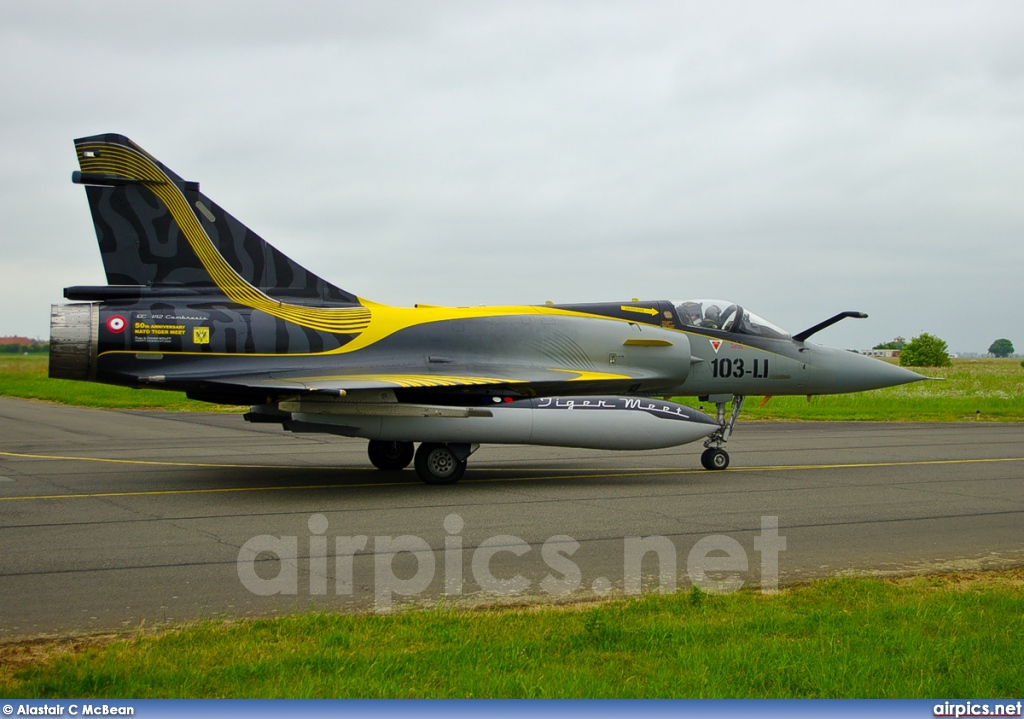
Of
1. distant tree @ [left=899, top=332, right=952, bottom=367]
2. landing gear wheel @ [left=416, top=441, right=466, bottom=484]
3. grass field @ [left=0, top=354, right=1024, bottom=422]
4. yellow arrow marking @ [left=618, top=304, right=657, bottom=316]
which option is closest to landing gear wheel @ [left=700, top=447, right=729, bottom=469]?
yellow arrow marking @ [left=618, top=304, right=657, bottom=316]

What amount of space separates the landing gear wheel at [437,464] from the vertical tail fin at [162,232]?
9.56ft

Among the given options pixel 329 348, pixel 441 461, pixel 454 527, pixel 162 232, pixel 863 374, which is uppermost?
pixel 162 232

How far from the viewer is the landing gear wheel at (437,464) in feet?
43.6

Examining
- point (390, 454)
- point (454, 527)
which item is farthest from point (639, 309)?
point (454, 527)

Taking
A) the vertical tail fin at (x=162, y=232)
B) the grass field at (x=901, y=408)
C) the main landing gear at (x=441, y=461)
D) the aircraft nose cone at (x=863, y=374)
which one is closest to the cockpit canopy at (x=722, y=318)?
the aircraft nose cone at (x=863, y=374)

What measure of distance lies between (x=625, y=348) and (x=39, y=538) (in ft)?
28.8

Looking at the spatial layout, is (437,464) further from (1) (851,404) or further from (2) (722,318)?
(1) (851,404)

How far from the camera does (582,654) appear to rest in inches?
208

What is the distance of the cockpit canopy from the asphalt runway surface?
231 centimetres

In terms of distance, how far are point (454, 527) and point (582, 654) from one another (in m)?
4.63

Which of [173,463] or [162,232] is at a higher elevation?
[162,232]

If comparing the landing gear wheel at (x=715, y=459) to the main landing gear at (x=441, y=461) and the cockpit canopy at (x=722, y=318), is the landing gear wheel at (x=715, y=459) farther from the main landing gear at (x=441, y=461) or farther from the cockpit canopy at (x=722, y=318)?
the main landing gear at (x=441, y=461)

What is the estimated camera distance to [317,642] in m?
5.48

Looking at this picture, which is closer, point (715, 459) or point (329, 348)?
point (329, 348)
